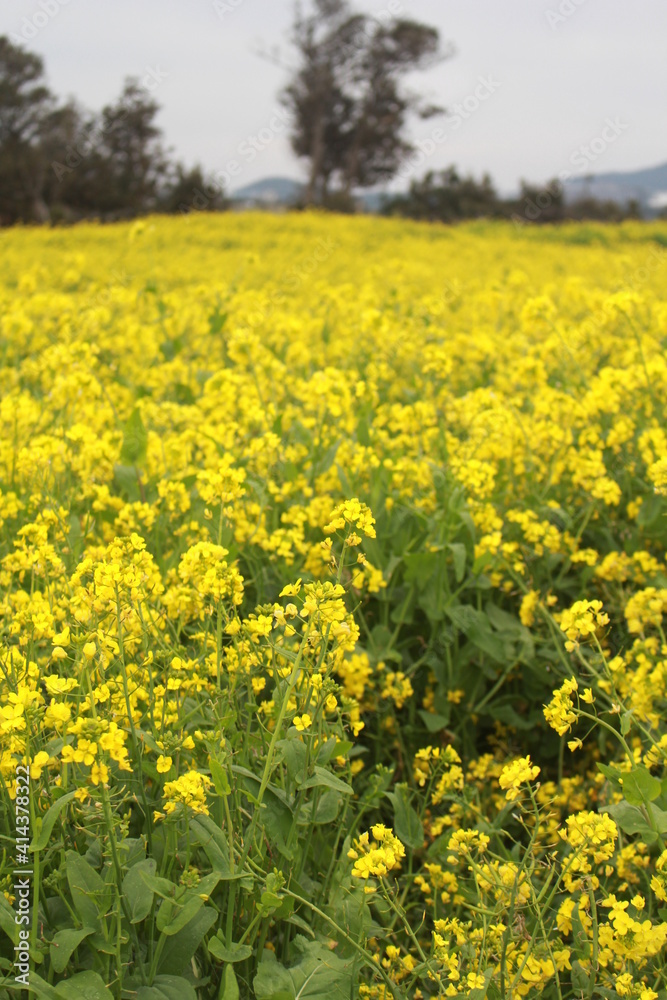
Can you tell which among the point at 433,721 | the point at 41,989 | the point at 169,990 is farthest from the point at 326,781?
the point at 433,721

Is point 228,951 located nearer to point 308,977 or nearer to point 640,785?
point 308,977

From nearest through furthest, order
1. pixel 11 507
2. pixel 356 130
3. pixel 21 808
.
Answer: pixel 21 808, pixel 11 507, pixel 356 130

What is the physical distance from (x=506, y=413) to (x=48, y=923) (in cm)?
187

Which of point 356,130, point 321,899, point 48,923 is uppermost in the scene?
point 356,130

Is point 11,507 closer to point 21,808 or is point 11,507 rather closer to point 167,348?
point 21,808

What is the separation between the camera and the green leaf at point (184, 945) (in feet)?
4.38

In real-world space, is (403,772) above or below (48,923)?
below

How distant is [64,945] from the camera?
Result: 1265 mm

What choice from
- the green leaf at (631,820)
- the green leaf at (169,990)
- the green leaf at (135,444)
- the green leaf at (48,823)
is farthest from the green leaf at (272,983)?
the green leaf at (135,444)

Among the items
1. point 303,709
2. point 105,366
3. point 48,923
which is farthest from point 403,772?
point 105,366

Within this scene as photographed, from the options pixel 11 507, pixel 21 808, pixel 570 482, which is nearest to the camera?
pixel 21 808

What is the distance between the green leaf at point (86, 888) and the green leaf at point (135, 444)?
4.68 feet

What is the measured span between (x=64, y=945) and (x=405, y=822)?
80 centimetres

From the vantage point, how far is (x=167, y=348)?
4453 mm
